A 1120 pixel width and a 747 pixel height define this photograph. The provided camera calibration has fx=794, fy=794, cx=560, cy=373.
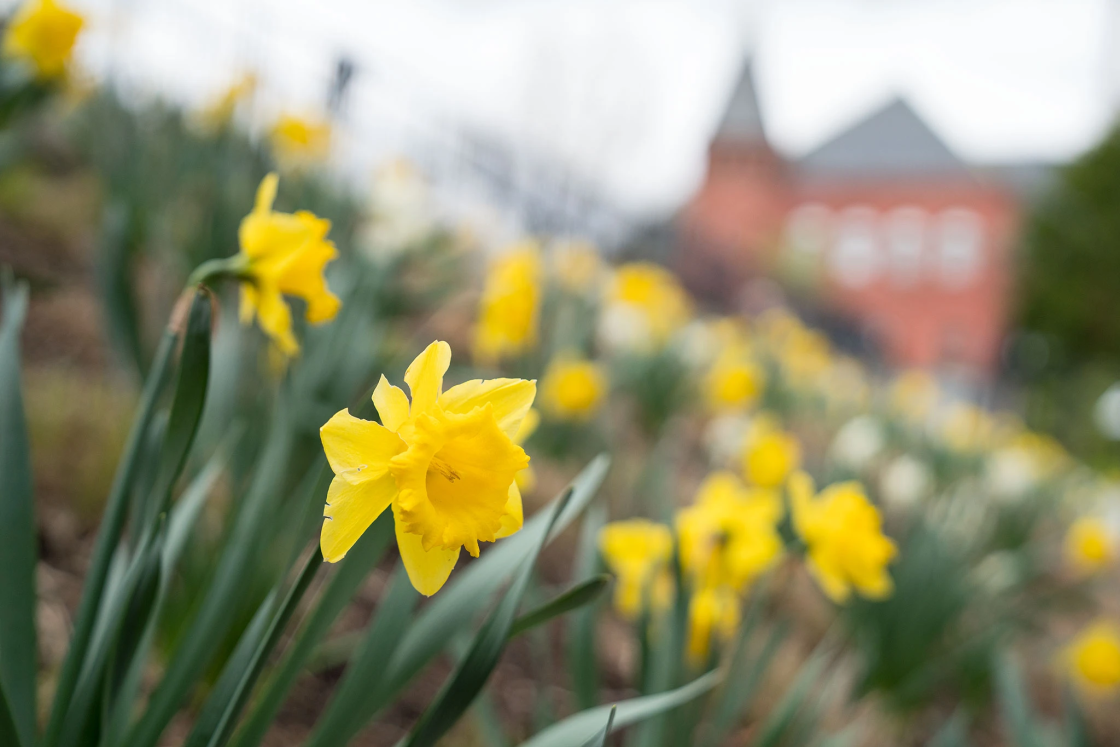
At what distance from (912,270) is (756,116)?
7.93 m

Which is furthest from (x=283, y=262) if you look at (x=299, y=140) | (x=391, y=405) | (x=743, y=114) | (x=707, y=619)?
(x=743, y=114)

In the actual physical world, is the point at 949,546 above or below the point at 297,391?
below

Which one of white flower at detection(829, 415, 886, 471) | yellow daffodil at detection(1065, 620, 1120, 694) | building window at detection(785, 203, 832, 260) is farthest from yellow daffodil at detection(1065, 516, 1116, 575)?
building window at detection(785, 203, 832, 260)

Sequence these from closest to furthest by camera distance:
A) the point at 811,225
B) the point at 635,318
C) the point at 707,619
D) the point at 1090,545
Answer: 1. the point at 707,619
2. the point at 1090,545
3. the point at 635,318
4. the point at 811,225

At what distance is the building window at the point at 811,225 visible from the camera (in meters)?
29.3

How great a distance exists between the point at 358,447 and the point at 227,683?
0.86 feet

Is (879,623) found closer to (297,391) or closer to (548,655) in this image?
(548,655)

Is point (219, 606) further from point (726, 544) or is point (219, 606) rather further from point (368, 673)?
point (726, 544)

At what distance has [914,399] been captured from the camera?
612cm

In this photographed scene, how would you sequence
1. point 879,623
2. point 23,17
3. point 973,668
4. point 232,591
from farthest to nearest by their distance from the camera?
1. point 973,668
2. point 879,623
3. point 23,17
4. point 232,591

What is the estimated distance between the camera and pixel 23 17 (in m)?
1.77

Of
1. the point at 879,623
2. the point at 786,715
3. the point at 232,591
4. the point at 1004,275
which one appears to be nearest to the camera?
the point at 232,591

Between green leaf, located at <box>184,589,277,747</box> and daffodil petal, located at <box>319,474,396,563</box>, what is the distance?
15 cm

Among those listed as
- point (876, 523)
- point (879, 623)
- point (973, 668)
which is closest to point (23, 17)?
point (876, 523)
